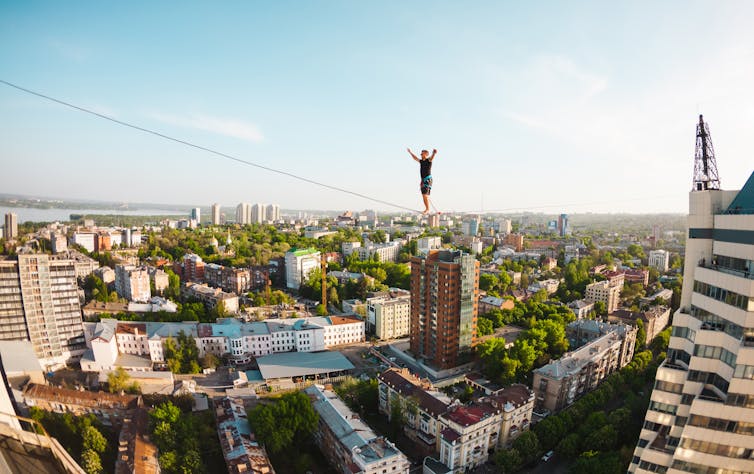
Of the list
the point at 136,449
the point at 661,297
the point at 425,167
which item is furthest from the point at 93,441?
the point at 661,297

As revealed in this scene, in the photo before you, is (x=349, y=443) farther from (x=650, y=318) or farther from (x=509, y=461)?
(x=650, y=318)

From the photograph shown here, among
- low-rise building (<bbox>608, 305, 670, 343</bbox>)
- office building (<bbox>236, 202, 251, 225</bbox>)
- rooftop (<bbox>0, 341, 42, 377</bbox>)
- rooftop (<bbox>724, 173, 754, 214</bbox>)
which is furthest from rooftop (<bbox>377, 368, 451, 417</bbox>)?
office building (<bbox>236, 202, 251, 225</bbox>)

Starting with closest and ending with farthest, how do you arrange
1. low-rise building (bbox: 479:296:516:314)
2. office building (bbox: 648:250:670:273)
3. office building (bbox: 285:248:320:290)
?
low-rise building (bbox: 479:296:516:314), office building (bbox: 285:248:320:290), office building (bbox: 648:250:670:273)

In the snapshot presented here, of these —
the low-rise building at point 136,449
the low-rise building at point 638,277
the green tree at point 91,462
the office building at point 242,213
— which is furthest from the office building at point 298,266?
the office building at point 242,213

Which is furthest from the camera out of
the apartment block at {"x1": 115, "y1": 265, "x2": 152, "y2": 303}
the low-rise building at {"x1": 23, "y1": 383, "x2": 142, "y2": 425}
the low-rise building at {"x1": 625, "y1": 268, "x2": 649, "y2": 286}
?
the low-rise building at {"x1": 625, "y1": 268, "x2": 649, "y2": 286}

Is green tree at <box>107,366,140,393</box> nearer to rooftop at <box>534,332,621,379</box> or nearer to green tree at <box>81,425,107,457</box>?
green tree at <box>81,425,107,457</box>
